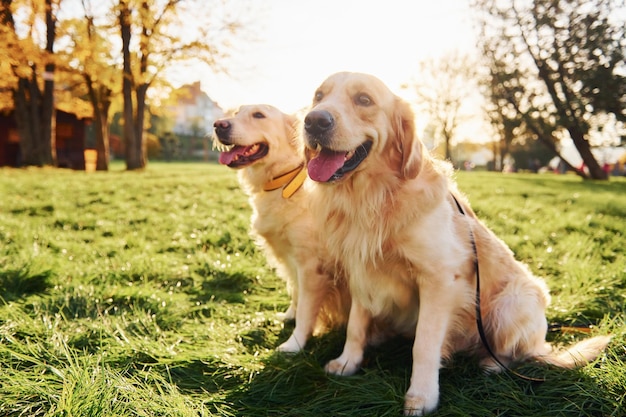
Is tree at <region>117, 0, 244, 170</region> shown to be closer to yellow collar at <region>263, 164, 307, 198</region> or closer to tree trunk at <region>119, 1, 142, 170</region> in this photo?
tree trunk at <region>119, 1, 142, 170</region>

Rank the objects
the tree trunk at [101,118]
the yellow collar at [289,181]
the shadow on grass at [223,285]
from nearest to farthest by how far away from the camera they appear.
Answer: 1. the yellow collar at [289,181]
2. the shadow on grass at [223,285]
3. the tree trunk at [101,118]

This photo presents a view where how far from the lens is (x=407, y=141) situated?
2248 mm

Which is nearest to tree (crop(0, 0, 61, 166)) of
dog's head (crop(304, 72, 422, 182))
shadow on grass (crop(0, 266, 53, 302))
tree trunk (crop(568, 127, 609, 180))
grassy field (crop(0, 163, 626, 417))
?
grassy field (crop(0, 163, 626, 417))

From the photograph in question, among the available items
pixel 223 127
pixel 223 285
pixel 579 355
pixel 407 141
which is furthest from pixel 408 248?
pixel 223 285

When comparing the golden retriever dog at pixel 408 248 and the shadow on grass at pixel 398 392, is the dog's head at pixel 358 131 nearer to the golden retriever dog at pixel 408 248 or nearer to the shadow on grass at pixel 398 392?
the golden retriever dog at pixel 408 248

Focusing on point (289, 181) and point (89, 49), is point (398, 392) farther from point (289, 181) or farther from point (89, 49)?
point (89, 49)

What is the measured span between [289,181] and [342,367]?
1.23 meters

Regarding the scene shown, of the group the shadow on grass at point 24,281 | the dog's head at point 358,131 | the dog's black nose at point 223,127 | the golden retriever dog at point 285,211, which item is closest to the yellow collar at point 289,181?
the golden retriever dog at point 285,211

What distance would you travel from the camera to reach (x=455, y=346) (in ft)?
7.96

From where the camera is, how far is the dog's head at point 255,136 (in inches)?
127

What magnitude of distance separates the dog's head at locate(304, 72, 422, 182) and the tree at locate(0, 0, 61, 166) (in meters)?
16.2

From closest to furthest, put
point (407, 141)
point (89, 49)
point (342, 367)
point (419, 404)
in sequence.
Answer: point (419, 404) < point (407, 141) < point (342, 367) < point (89, 49)

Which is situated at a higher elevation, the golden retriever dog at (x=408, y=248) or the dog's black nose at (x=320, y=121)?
the dog's black nose at (x=320, y=121)

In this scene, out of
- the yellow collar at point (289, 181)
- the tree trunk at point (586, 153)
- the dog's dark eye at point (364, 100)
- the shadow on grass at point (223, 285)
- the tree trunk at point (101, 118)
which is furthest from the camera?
the tree trunk at point (101, 118)
